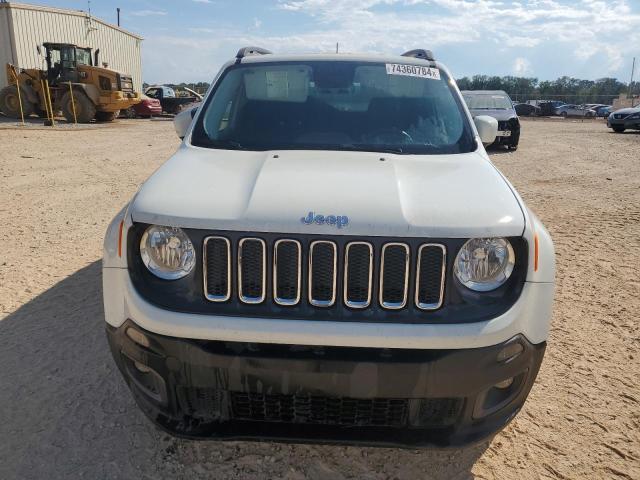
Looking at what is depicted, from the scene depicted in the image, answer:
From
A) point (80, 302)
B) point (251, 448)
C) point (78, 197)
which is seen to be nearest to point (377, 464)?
point (251, 448)

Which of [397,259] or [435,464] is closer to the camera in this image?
[397,259]

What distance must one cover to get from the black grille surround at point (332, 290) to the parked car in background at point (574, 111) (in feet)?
159

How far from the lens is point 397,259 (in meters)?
2.08

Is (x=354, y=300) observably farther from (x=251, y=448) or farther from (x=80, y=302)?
(x=80, y=302)

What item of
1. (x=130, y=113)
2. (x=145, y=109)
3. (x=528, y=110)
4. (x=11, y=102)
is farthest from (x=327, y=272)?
(x=528, y=110)

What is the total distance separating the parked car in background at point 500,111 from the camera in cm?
1442

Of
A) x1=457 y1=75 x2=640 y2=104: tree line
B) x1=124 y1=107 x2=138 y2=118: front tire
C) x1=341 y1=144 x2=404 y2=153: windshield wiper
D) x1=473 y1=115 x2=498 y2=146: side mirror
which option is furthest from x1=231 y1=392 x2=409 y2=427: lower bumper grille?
x1=457 y1=75 x2=640 y2=104: tree line

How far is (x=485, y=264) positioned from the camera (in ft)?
7.03

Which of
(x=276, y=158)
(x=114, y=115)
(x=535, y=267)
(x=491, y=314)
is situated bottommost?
(x=114, y=115)

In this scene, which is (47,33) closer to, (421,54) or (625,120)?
(625,120)

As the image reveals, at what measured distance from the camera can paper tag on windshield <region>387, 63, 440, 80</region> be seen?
350 centimetres

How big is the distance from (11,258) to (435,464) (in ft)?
14.5

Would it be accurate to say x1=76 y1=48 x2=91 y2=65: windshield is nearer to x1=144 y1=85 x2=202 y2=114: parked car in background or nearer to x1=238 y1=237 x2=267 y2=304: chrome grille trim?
x1=144 y1=85 x2=202 y2=114: parked car in background

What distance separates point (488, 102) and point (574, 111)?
35.0m
